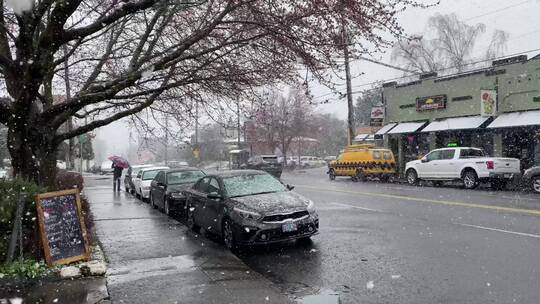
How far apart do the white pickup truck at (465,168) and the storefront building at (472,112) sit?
3.00m

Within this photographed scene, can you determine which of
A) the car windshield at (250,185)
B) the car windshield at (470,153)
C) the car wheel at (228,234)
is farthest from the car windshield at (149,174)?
the car windshield at (470,153)

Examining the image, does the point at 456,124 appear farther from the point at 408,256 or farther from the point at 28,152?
the point at 28,152

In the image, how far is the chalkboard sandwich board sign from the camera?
7.18m

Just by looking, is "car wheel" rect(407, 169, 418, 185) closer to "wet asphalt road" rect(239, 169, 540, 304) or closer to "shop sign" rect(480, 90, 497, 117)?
"shop sign" rect(480, 90, 497, 117)

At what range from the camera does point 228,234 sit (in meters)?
9.50

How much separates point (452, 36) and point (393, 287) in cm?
4635

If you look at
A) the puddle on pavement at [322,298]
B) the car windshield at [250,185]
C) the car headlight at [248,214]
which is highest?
the car windshield at [250,185]

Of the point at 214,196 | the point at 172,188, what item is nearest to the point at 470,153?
the point at 172,188

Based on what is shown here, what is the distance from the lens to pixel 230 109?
12266 mm

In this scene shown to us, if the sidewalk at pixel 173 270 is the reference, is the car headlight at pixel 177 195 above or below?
above

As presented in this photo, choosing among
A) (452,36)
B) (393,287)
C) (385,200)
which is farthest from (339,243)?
(452,36)

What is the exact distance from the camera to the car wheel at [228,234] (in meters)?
9.30

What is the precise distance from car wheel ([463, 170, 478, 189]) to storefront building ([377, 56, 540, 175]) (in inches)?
151

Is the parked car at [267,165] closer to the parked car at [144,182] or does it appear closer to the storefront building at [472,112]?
A: the storefront building at [472,112]
